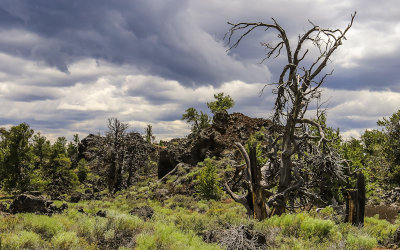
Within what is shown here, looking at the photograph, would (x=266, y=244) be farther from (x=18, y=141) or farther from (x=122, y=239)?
(x=18, y=141)

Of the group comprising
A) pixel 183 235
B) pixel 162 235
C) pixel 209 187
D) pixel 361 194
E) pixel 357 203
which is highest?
pixel 361 194

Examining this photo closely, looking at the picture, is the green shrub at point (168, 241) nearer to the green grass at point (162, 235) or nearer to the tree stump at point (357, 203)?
the green grass at point (162, 235)

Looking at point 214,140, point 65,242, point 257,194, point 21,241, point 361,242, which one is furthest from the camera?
point 214,140

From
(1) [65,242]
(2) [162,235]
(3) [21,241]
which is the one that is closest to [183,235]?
(2) [162,235]

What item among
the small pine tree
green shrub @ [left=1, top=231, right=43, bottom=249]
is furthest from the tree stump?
the small pine tree

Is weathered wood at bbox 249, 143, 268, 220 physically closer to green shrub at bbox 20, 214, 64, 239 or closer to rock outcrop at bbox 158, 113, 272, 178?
green shrub at bbox 20, 214, 64, 239

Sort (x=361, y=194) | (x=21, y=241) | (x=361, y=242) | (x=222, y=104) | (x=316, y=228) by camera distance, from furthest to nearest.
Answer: (x=222, y=104)
(x=361, y=194)
(x=316, y=228)
(x=361, y=242)
(x=21, y=241)

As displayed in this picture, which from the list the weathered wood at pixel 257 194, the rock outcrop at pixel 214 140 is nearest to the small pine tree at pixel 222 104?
the rock outcrop at pixel 214 140

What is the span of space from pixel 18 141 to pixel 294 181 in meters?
28.1

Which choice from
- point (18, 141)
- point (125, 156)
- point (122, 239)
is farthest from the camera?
point (125, 156)

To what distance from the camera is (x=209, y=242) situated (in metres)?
7.68

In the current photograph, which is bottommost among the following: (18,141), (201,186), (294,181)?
(201,186)

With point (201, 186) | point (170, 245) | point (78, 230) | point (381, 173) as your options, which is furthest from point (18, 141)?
point (381, 173)

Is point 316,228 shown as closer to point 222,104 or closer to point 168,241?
point 168,241
